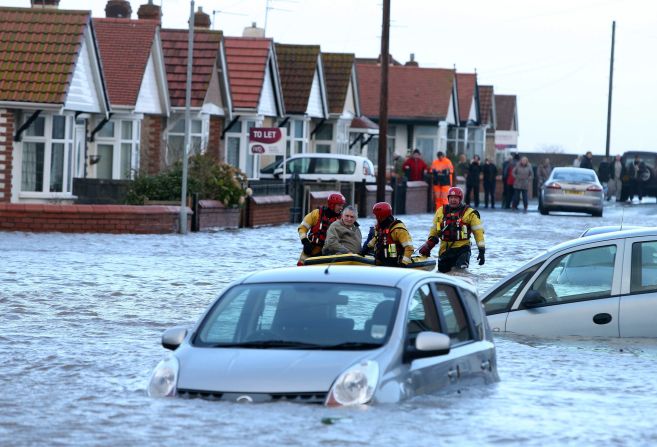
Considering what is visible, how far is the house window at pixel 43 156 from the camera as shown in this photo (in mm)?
35812

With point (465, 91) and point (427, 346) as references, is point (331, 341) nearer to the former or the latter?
point (427, 346)

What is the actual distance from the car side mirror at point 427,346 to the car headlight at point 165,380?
1.37m

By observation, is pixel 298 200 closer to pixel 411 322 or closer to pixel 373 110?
pixel 411 322

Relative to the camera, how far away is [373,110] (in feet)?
254

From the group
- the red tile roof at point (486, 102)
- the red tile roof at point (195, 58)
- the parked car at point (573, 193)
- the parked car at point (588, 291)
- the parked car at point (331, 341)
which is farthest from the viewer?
the red tile roof at point (486, 102)

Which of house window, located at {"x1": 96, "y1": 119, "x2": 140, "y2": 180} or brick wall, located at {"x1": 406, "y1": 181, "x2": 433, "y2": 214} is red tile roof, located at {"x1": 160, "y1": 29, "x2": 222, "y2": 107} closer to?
house window, located at {"x1": 96, "y1": 119, "x2": 140, "y2": 180}

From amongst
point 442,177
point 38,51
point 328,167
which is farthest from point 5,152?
point 328,167

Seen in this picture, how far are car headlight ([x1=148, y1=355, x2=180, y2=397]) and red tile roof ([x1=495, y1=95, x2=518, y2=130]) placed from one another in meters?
109

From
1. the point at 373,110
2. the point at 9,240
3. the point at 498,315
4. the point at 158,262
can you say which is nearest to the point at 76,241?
the point at 9,240

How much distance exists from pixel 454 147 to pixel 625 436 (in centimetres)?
7446

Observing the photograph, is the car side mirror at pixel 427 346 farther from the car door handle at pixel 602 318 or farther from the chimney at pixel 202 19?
the chimney at pixel 202 19

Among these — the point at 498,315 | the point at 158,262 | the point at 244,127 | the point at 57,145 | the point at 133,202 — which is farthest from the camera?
the point at 244,127

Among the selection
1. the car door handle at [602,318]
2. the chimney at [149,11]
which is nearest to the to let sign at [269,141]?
the chimney at [149,11]

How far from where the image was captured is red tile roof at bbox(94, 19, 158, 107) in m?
42.4
